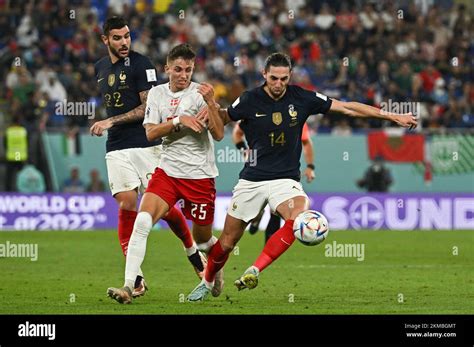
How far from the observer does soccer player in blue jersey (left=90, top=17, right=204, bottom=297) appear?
11.7 m

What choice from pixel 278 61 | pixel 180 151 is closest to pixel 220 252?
pixel 180 151

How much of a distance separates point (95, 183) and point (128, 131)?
10979mm

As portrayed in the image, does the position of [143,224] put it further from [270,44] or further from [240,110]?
[270,44]

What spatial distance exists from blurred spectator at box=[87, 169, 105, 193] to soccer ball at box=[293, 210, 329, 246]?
491 inches

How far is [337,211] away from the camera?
22688mm

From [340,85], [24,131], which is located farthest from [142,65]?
[340,85]

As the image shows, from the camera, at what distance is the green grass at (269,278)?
10.6 m

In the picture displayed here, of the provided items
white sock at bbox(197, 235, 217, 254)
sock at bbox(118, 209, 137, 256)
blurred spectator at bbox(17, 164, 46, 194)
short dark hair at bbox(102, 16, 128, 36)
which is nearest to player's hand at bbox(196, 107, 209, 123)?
white sock at bbox(197, 235, 217, 254)

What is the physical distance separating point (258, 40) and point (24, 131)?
6.99 m

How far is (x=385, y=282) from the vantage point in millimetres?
13117

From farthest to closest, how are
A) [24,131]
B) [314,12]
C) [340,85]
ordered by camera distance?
1. [314,12]
2. [340,85]
3. [24,131]

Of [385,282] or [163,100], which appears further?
[385,282]
